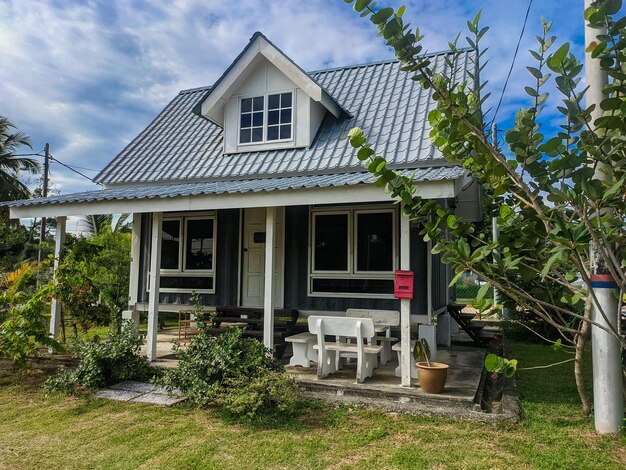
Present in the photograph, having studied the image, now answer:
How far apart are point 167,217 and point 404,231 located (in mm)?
5989

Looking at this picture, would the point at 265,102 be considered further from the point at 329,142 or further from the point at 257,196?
the point at 257,196

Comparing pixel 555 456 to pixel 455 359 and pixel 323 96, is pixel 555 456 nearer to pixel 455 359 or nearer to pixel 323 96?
pixel 455 359

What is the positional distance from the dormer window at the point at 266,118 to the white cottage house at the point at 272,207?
2 cm

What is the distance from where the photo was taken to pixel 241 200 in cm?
693

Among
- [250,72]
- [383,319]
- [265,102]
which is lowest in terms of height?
[383,319]

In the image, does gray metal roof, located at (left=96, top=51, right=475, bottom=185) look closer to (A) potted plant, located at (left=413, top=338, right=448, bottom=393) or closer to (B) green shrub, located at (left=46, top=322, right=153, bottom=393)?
(A) potted plant, located at (left=413, top=338, right=448, bottom=393)

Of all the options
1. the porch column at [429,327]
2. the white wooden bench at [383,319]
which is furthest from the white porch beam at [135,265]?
the porch column at [429,327]

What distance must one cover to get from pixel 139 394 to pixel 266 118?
6.19m

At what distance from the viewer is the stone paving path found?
586 centimetres

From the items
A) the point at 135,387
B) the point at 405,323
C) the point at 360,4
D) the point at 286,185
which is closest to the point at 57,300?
the point at 135,387

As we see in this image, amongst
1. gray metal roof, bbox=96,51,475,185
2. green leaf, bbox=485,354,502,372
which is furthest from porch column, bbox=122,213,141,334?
green leaf, bbox=485,354,502,372

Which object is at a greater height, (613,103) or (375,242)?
(613,103)

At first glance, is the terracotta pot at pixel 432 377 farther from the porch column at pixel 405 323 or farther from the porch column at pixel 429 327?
the porch column at pixel 429 327

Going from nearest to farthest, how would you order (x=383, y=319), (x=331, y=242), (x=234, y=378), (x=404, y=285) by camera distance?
(x=234, y=378) → (x=404, y=285) → (x=383, y=319) → (x=331, y=242)
